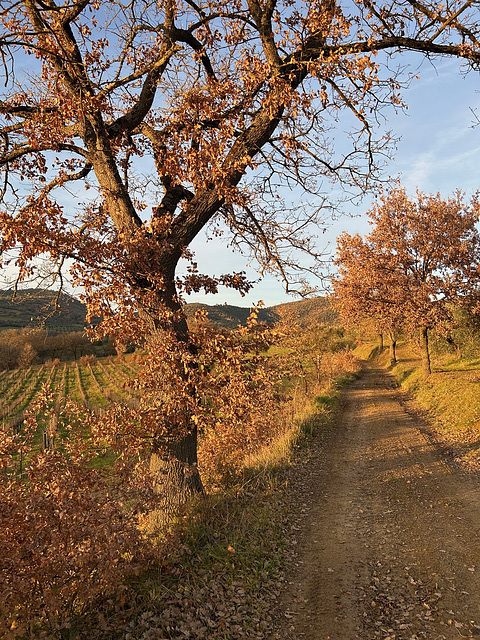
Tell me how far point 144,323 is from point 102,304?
1.10 meters

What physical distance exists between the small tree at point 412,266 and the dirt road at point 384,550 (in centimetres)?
1001

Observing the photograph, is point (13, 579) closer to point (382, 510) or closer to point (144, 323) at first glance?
point (144, 323)

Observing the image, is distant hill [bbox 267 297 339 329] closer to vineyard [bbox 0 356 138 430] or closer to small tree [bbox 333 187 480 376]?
small tree [bbox 333 187 480 376]

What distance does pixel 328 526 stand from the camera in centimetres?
694

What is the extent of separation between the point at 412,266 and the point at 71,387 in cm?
3479

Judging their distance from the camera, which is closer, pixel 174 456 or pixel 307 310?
pixel 174 456

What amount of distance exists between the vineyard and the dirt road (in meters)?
17.0

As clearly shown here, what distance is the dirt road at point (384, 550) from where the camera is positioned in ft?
14.6

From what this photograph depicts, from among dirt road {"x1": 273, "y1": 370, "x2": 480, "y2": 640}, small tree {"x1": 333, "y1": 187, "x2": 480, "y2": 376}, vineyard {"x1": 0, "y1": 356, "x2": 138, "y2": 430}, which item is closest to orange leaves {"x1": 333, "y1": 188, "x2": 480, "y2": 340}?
small tree {"x1": 333, "y1": 187, "x2": 480, "y2": 376}

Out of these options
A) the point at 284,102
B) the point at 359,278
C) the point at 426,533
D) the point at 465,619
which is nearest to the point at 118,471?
the point at 465,619

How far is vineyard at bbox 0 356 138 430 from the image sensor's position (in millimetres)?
29547

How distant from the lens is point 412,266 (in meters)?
20.6

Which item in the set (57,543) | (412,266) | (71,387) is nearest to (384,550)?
(57,543)

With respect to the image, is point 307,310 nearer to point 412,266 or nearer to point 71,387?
point 412,266
